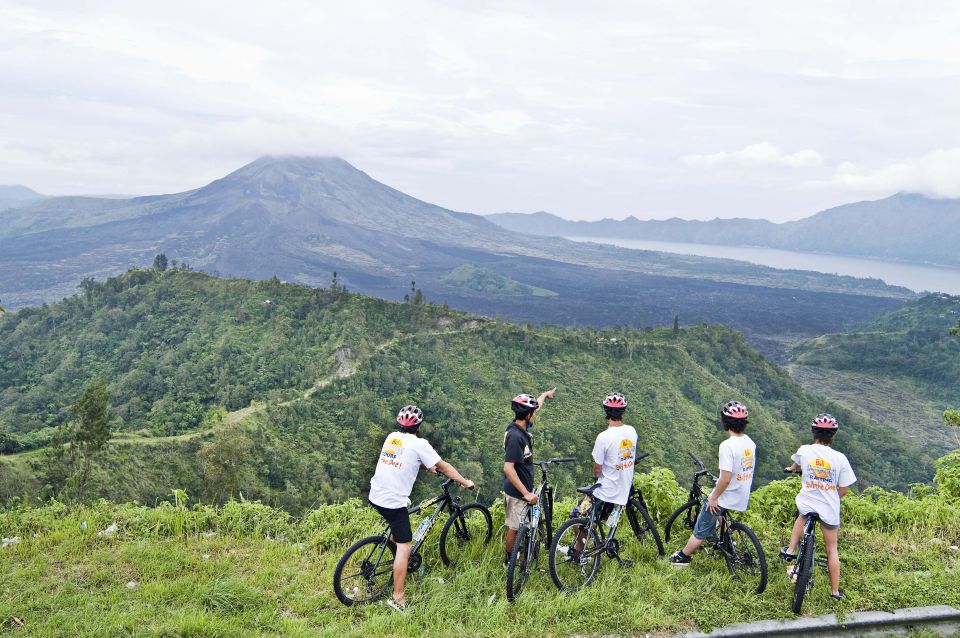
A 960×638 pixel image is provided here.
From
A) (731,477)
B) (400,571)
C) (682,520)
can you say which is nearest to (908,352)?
(682,520)

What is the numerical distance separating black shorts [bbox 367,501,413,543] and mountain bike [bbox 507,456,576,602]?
126cm

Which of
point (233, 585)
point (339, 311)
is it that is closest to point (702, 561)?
point (233, 585)

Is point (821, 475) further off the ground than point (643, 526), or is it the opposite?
point (821, 475)

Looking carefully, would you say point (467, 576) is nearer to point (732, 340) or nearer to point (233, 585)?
point (233, 585)

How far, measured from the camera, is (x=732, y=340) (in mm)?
101125

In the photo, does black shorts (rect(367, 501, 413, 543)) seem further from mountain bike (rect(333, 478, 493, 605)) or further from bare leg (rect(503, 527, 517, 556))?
bare leg (rect(503, 527, 517, 556))

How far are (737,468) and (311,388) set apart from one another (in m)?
52.5

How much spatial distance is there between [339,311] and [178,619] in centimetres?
6544

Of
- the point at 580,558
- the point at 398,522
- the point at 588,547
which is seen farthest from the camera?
the point at 588,547

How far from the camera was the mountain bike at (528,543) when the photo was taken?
21.7 ft

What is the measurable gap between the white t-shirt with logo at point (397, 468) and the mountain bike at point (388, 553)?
1.43ft

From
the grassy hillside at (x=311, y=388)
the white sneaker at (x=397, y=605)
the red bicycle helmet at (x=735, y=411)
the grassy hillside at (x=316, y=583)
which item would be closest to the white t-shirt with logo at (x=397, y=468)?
the white sneaker at (x=397, y=605)

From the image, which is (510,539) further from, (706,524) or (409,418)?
(706,524)

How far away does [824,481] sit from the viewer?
6.83m
